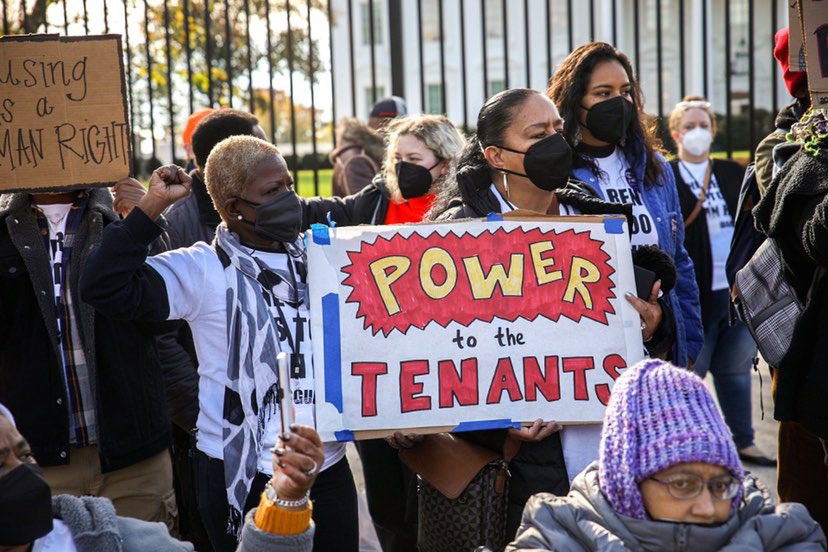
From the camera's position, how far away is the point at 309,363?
3531 millimetres

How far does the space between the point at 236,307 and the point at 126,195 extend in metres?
0.84

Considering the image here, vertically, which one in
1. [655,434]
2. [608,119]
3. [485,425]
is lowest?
[485,425]

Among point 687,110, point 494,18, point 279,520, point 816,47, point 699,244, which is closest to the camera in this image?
point 279,520

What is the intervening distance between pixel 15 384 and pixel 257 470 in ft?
3.42

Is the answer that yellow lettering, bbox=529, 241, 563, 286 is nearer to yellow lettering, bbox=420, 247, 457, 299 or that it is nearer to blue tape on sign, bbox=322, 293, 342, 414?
yellow lettering, bbox=420, 247, 457, 299

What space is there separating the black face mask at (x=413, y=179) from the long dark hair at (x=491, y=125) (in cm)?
115

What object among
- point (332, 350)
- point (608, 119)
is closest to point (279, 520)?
point (332, 350)

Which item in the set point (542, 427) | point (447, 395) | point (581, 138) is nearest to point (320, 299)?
point (447, 395)

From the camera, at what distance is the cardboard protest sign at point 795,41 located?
12.1 feet

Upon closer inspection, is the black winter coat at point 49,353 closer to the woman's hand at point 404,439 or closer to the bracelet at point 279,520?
the woman's hand at point 404,439

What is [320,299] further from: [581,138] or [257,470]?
[581,138]

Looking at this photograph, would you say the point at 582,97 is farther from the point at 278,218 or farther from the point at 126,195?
the point at 126,195

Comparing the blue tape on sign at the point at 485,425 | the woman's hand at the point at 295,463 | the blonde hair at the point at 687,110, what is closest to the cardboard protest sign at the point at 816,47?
the blue tape on sign at the point at 485,425

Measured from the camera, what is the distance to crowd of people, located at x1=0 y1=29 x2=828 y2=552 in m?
2.62
